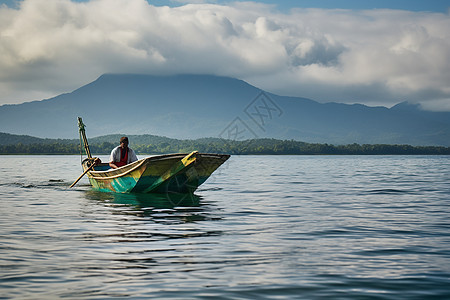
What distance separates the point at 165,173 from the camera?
829 inches

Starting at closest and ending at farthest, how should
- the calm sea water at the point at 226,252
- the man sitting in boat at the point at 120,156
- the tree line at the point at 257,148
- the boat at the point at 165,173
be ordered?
1. the calm sea water at the point at 226,252
2. the boat at the point at 165,173
3. the man sitting in boat at the point at 120,156
4. the tree line at the point at 257,148

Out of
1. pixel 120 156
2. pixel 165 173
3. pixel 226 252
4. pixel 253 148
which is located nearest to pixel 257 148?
pixel 253 148

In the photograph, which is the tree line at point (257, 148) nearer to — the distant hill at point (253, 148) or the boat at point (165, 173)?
A: the distant hill at point (253, 148)

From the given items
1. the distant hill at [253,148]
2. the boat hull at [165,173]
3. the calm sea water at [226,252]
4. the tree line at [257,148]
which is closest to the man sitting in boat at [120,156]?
the boat hull at [165,173]

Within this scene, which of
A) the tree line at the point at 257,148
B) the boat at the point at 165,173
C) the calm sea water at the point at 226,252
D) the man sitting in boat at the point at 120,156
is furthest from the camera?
the tree line at the point at 257,148

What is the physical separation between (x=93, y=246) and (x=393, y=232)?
7178 millimetres

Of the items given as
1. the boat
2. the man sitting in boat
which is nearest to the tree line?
the man sitting in boat

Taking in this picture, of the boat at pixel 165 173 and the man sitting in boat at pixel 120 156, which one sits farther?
the man sitting in boat at pixel 120 156

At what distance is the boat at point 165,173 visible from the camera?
20.4m

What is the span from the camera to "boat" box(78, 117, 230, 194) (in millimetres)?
20375

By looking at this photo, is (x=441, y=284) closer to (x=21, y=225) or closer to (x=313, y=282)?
(x=313, y=282)

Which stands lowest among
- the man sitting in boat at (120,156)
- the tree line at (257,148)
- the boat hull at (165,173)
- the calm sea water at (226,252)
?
the calm sea water at (226,252)

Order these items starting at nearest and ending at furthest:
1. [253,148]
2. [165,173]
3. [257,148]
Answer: [165,173]
[257,148]
[253,148]

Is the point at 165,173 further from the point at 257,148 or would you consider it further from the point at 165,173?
the point at 257,148
